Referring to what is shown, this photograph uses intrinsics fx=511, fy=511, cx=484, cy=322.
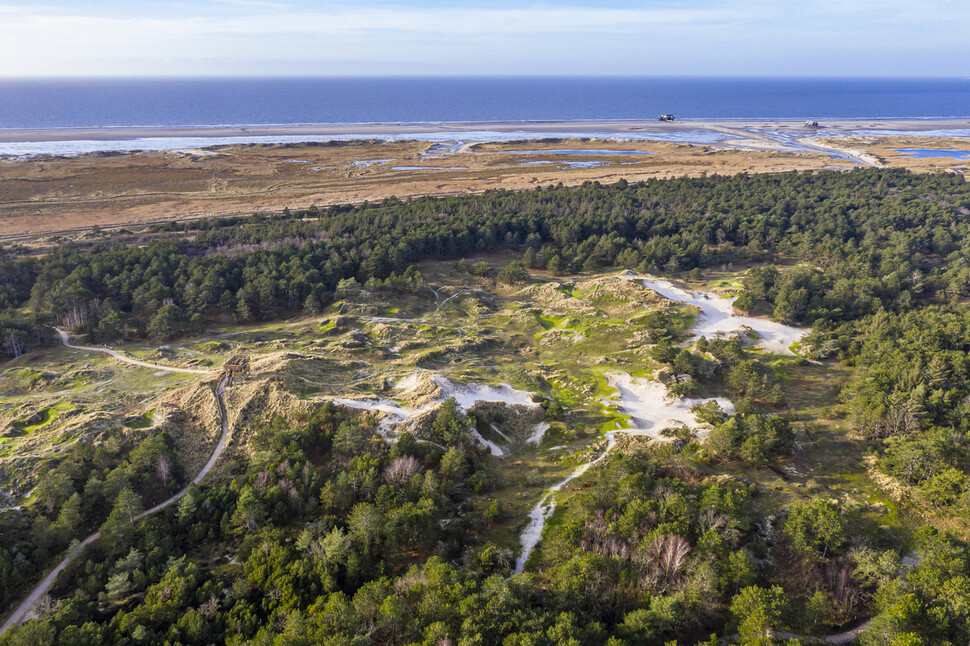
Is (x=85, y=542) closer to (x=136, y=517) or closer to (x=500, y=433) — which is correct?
(x=136, y=517)

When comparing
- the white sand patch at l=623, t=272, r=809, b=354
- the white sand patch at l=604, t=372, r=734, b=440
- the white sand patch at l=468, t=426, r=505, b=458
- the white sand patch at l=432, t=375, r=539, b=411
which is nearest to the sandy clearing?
the white sand patch at l=432, t=375, r=539, b=411

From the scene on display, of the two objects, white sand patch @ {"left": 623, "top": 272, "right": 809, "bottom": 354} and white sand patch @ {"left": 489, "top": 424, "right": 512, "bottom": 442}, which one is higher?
white sand patch @ {"left": 623, "top": 272, "right": 809, "bottom": 354}

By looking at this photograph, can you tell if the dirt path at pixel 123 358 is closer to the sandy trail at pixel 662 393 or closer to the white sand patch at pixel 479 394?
the white sand patch at pixel 479 394

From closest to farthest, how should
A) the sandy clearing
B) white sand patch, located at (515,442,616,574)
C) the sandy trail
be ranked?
the sandy clearing → white sand patch, located at (515,442,616,574) → the sandy trail

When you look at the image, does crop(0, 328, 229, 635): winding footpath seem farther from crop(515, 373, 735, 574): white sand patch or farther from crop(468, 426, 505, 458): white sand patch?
crop(515, 373, 735, 574): white sand patch

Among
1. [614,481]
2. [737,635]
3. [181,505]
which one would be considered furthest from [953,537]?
[181,505]

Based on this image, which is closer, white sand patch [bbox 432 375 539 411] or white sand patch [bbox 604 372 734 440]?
white sand patch [bbox 604 372 734 440]

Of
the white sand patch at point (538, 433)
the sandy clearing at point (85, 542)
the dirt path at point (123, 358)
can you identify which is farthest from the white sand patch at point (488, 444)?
the dirt path at point (123, 358)
